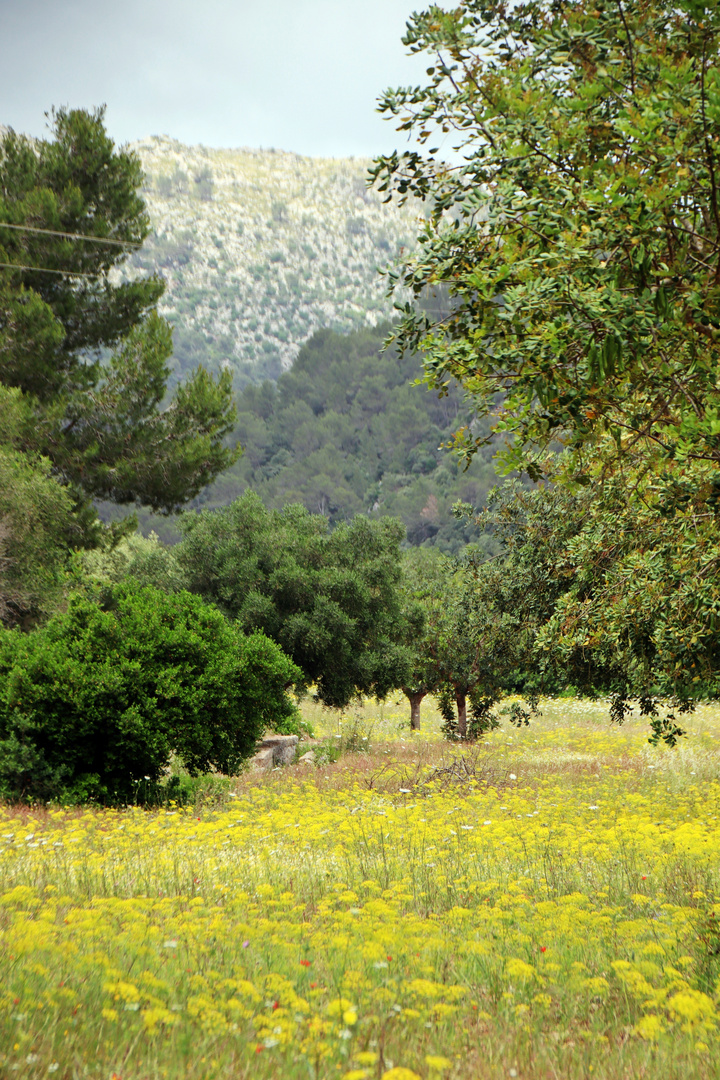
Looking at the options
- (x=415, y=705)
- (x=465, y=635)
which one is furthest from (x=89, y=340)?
(x=415, y=705)

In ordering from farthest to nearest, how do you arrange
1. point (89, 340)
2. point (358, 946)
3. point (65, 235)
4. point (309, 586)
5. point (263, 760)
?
point (89, 340)
point (309, 586)
point (65, 235)
point (263, 760)
point (358, 946)

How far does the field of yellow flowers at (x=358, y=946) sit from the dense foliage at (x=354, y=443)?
80.8m

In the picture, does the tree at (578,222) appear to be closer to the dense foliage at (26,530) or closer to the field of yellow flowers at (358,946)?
the field of yellow flowers at (358,946)

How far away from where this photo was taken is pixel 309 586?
2333 centimetres

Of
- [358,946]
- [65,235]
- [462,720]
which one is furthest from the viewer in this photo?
[462,720]

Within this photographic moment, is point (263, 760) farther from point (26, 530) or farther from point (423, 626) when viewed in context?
point (423, 626)

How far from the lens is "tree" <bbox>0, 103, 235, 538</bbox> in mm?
21938

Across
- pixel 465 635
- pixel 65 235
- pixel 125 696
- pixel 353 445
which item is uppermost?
pixel 353 445

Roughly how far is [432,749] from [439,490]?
77.3m

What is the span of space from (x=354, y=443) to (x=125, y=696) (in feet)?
368

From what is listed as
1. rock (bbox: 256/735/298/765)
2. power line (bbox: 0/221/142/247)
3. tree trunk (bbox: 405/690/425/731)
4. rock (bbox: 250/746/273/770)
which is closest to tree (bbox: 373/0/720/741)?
rock (bbox: 250/746/273/770)

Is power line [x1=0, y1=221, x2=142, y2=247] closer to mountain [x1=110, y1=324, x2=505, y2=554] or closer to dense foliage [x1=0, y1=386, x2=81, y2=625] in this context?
dense foliage [x1=0, y1=386, x2=81, y2=625]

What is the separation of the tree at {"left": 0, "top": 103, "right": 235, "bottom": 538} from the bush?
9354 millimetres

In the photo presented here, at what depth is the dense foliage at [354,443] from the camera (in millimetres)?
101312
